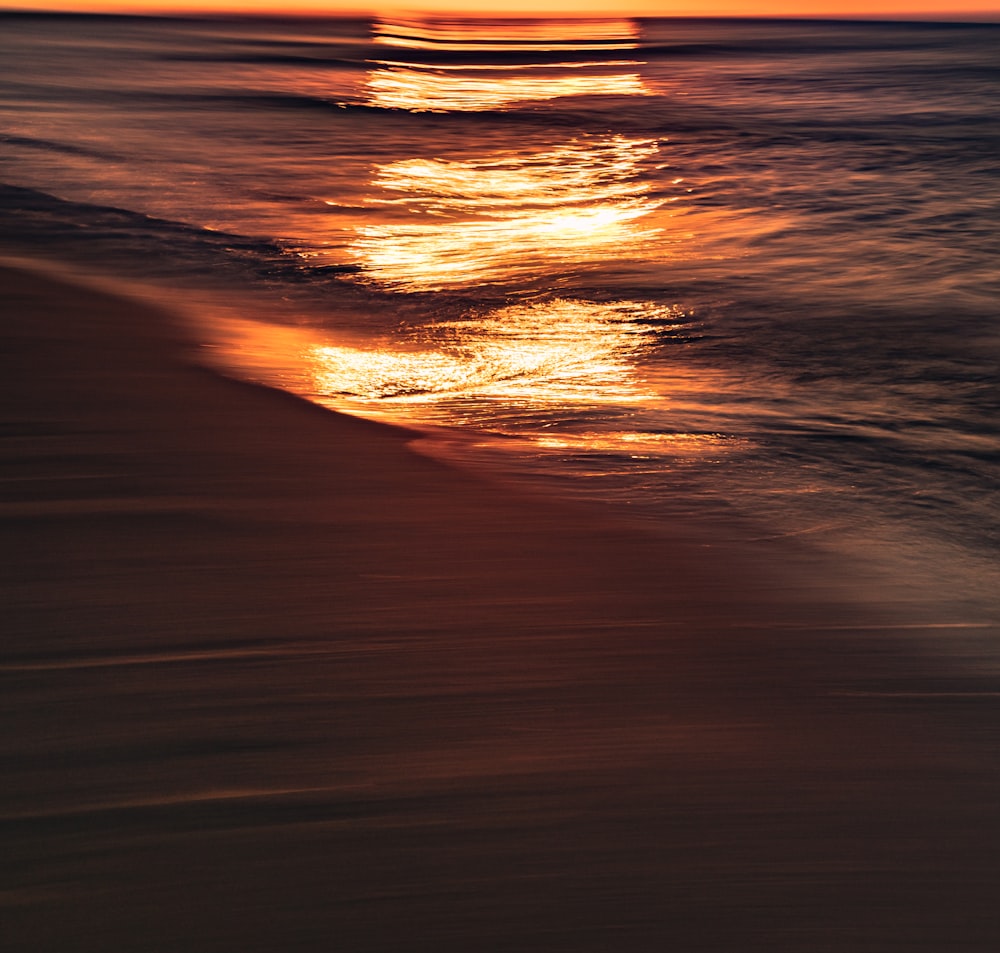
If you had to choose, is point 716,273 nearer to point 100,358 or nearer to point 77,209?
point 100,358

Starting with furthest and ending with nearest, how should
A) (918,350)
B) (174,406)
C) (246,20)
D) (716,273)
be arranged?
(246,20), (716,273), (918,350), (174,406)

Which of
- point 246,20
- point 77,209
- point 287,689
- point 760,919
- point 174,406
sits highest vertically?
point 246,20

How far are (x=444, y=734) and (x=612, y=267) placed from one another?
145 inches

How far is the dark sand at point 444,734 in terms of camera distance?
4.53 feet

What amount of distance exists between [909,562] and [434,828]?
4.19ft

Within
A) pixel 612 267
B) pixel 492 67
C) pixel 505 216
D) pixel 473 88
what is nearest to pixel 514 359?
pixel 612 267

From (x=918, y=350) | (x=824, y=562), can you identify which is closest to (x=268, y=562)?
(x=824, y=562)

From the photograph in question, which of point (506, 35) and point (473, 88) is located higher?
point (506, 35)

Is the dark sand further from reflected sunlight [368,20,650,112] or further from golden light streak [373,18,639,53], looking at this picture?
golden light streak [373,18,639,53]

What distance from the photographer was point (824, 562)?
2301 mm

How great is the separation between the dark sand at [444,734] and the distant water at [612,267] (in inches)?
15.0

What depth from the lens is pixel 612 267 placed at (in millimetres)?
5070

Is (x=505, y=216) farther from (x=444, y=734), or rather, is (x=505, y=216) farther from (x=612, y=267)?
(x=444, y=734)

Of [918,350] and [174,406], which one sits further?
[918,350]
